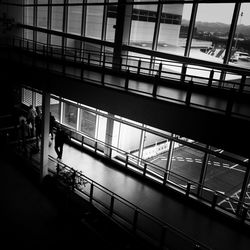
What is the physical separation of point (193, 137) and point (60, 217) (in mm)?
5794

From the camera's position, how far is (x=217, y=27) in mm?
9422

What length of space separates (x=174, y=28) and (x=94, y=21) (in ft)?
16.2

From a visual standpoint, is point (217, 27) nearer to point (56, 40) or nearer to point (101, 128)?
point (101, 128)

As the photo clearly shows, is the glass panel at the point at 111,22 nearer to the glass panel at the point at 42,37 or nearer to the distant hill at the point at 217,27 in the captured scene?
the distant hill at the point at 217,27

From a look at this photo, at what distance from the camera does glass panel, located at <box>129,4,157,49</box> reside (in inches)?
446

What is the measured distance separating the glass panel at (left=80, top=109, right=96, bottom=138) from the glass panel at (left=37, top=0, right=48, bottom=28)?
6.68 metres

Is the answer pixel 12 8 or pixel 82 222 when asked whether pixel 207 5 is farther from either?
pixel 12 8

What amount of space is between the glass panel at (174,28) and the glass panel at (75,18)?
5641 mm

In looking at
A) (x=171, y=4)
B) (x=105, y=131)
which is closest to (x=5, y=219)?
(x=105, y=131)

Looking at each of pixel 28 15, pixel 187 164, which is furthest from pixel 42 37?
pixel 187 164

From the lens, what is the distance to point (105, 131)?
542 inches

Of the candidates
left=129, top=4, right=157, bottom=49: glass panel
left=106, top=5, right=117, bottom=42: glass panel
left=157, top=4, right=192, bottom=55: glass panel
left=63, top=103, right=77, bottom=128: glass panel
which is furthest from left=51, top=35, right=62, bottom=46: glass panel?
left=157, top=4, right=192, bottom=55: glass panel

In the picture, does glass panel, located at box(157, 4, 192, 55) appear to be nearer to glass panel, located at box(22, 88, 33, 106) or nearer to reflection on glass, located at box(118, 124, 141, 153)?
reflection on glass, located at box(118, 124, 141, 153)

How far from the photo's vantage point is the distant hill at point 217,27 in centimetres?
866
